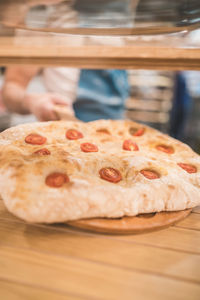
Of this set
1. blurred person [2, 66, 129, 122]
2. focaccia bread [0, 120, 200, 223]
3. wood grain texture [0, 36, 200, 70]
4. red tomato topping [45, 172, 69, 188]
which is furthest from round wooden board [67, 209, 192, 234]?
Answer: blurred person [2, 66, 129, 122]

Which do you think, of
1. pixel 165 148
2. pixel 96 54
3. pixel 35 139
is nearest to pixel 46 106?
pixel 35 139

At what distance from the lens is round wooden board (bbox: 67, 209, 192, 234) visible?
1.16 metres

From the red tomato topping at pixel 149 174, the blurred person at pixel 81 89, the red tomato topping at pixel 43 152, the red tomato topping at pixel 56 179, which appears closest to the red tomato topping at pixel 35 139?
the red tomato topping at pixel 43 152

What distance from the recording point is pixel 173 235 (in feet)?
4.04

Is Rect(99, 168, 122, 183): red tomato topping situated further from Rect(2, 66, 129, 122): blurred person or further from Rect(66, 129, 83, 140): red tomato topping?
Rect(2, 66, 129, 122): blurred person

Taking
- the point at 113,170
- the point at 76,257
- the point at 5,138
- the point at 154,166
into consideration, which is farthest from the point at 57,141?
the point at 76,257

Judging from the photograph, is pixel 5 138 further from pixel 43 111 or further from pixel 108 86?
pixel 108 86

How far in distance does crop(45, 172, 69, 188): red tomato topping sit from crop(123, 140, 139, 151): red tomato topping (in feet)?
1.72

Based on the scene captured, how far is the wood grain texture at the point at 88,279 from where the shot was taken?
35.3 inches

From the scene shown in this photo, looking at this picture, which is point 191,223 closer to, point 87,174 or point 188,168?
point 188,168

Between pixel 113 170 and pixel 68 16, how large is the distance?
0.80 m

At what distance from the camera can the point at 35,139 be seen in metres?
1.51

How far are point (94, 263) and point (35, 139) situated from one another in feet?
2.50

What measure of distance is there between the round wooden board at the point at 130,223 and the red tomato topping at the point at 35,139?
20.8 inches
